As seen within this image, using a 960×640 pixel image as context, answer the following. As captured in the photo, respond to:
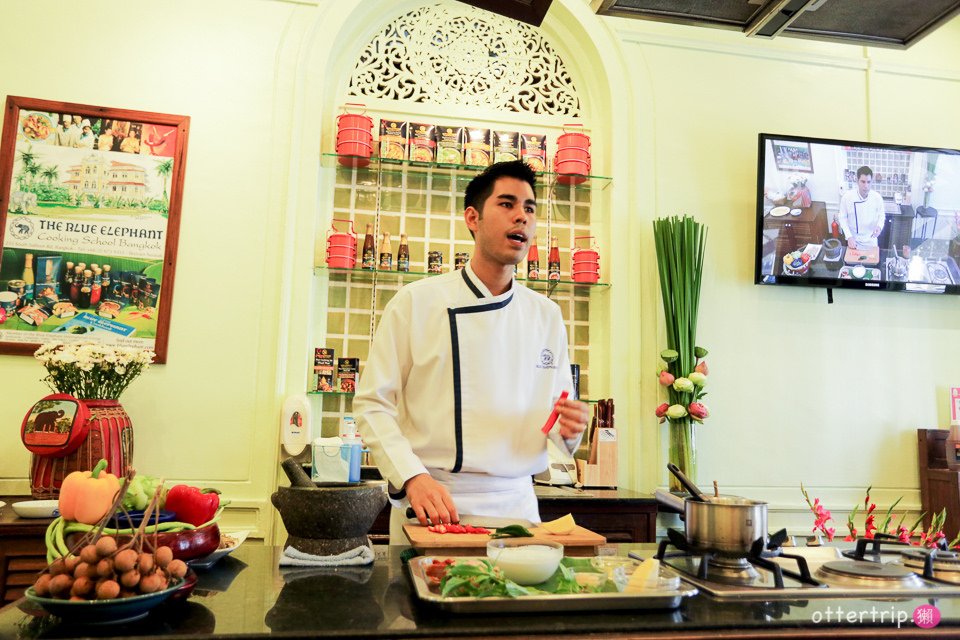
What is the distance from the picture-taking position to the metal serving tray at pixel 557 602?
1057 millimetres

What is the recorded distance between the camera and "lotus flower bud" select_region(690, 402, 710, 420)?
11.4 feet

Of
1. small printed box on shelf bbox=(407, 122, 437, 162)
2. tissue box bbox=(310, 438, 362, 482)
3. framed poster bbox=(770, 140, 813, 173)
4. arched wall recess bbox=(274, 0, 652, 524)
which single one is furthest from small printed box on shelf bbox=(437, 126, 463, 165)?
framed poster bbox=(770, 140, 813, 173)

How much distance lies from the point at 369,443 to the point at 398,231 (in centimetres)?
196

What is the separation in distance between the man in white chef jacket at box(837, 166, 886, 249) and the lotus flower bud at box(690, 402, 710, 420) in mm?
1208

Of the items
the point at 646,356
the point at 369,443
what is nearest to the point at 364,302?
the point at 646,356

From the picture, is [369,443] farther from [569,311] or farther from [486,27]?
[486,27]

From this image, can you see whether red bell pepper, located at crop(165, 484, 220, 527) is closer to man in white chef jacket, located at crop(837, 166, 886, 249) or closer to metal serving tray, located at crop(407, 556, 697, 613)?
metal serving tray, located at crop(407, 556, 697, 613)

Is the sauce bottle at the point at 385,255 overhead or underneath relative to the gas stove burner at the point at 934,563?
overhead

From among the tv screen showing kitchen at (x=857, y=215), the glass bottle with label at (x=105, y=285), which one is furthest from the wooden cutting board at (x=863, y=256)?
the glass bottle with label at (x=105, y=285)

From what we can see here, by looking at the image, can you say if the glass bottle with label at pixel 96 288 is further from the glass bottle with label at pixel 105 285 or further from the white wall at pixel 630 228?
the white wall at pixel 630 228

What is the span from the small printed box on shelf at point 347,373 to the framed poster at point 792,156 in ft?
7.74

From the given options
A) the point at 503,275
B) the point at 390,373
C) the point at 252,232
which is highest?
the point at 252,232

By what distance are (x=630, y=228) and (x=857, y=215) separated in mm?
1196

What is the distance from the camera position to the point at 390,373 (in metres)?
2.10
